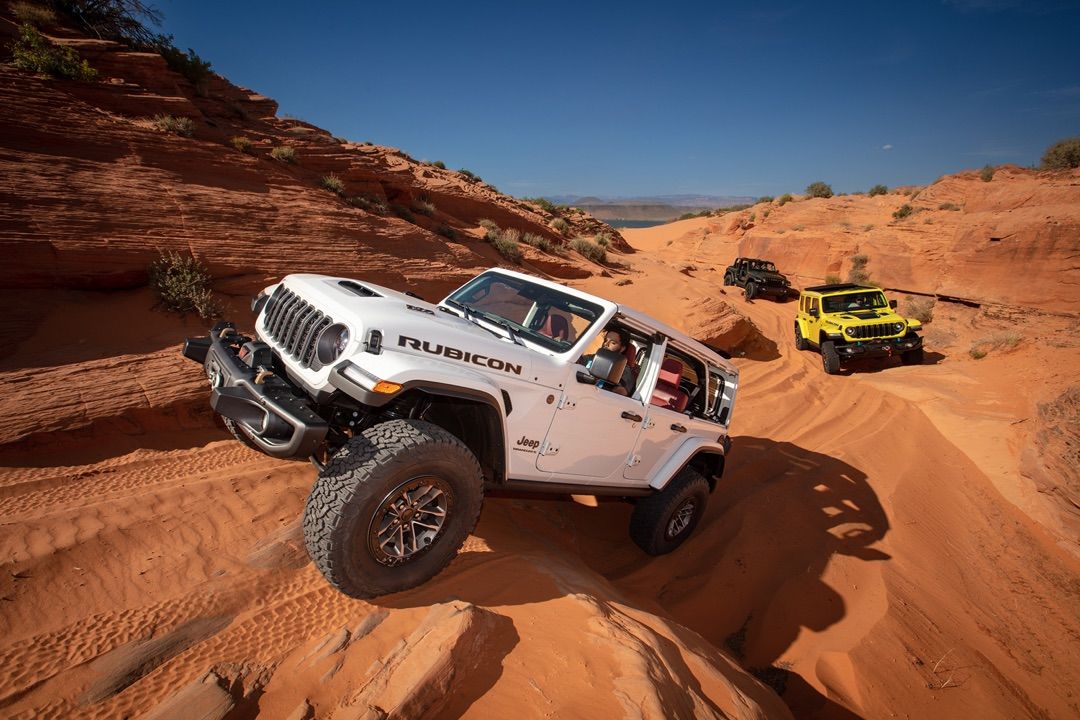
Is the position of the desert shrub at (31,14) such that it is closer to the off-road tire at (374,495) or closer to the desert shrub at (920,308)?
the off-road tire at (374,495)

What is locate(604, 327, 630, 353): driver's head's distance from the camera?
357cm

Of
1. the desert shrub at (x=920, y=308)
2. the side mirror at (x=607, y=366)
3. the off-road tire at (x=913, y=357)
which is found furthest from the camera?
the desert shrub at (x=920, y=308)

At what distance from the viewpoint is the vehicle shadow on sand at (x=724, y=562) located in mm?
2984

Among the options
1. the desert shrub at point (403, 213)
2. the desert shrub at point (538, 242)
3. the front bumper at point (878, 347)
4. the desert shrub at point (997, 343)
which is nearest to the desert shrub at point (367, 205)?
the desert shrub at point (403, 213)

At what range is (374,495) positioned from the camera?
2318 millimetres

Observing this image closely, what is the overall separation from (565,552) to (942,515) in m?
4.51

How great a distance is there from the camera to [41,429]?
3658mm

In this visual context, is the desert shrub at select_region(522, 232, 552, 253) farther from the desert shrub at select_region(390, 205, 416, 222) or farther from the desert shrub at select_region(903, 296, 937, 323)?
→ the desert shrub at select_region(903, 296, 937, 323)

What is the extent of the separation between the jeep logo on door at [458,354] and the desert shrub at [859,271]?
21319 millimetres

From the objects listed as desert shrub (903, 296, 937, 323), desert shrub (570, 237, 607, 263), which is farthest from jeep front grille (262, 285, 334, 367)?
desert shrub (570, 237, 607, 263)

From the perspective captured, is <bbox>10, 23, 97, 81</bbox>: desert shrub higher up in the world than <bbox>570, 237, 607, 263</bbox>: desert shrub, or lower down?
higher up

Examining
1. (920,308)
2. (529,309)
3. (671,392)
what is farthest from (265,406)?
(920,308)

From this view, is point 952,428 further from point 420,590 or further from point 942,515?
point 420,590

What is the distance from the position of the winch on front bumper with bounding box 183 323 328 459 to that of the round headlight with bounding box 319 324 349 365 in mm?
266
